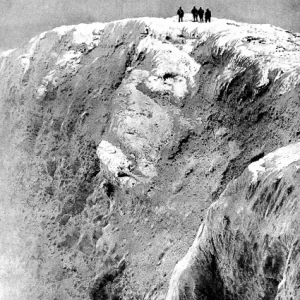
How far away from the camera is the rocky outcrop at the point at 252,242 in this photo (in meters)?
11.3

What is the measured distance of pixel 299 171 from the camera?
1198 centimetres

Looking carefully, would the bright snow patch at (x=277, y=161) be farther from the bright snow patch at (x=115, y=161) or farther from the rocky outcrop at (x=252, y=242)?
the bright snow patch at (x=115, y=161)

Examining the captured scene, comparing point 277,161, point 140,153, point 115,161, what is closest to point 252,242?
point 277,161

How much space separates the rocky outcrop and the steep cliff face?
7cm

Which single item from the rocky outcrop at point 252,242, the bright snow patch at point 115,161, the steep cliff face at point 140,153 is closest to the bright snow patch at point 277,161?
the rocky outcrop at point 252,242

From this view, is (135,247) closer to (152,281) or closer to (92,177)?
(152,281)

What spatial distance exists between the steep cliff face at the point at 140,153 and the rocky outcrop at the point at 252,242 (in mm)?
66

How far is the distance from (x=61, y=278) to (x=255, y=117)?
12.2 metres

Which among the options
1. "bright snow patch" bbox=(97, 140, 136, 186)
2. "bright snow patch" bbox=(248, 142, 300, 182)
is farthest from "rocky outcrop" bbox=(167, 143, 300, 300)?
"bright snow patch" bbox=(97, 140, 136, 186)

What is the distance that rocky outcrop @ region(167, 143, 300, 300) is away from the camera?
444 inches

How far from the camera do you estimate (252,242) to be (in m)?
12.3

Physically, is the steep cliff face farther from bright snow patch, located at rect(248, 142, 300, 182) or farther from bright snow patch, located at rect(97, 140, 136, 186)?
bright snow patch, located at rect(248, 142, 300, 182)

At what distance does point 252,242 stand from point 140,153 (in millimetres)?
11347

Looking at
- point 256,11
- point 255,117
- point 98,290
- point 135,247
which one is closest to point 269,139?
point 255,117
